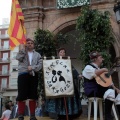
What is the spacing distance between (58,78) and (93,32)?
328 cm

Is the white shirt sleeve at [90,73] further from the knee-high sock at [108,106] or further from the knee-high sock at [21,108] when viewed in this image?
the knee-high sock at [21,108]

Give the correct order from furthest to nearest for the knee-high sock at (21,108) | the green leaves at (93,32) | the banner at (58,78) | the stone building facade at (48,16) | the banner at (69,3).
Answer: the stone building facade at (48,16) → the banner at (69,3) → the green leaves at (93,32) → the banner at (58,78) → the knee-high sock at (21,108)

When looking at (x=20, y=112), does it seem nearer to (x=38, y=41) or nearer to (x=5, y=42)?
(x=38, y=41)

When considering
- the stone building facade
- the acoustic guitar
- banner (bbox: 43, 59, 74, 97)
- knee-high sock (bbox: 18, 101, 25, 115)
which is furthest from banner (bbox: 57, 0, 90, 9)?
knee-high sock (bbox: 18, 101, 25, 115)

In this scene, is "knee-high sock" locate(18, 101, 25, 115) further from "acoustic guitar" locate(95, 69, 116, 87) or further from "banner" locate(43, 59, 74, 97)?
"acoustic guitar" locate(95, 69, 116, 87)

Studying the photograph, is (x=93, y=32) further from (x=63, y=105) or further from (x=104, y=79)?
(x=104, y=79)

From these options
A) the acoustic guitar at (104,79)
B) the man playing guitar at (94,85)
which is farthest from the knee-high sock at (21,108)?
the acoustic guitar at (104,79)

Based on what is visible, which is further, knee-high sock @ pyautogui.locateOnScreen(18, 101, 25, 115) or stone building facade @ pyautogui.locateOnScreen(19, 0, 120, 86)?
stone building facade @ pyautogui.locateOnScreen(19, 0, 120, 86)

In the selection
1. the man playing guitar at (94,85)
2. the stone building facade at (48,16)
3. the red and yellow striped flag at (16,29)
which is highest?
the stone building facade at (48,16)

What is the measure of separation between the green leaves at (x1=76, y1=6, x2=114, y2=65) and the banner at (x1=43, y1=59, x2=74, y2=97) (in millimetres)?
2796

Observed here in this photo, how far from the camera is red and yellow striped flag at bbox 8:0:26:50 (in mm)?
7532

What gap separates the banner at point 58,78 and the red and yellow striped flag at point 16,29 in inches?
81.4

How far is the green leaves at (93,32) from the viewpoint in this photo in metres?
8.30

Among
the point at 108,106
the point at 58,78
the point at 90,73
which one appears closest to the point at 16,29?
the point at 58,78
